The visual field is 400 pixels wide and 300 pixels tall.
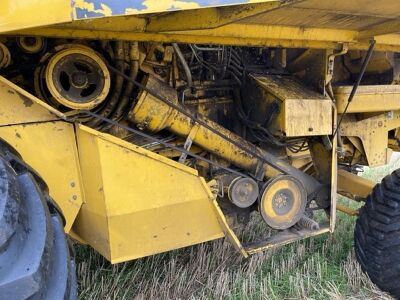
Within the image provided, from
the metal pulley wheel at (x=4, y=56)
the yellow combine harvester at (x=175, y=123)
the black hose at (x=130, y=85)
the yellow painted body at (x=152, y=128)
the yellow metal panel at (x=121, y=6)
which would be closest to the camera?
the yellow metal panel at (x=121, y=6)

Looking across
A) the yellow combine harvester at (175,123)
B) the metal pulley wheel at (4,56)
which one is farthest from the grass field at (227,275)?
the metal pulley wheel at (4,56)

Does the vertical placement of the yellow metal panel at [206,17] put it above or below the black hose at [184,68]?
above

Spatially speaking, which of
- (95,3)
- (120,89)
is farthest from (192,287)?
(95,3)

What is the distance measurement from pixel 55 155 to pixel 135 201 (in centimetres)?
39

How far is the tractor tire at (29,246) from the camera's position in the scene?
3.72ft

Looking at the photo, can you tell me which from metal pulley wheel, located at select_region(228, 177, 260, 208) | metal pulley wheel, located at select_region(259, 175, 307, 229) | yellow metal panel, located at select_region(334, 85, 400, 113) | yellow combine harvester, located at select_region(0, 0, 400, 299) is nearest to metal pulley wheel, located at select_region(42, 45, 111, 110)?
yellow combine harvester, located at select_region(0, 0, 400, 299)

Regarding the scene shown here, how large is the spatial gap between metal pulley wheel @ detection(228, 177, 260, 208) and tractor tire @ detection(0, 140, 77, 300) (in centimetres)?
108

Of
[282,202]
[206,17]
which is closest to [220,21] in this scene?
[206,17]

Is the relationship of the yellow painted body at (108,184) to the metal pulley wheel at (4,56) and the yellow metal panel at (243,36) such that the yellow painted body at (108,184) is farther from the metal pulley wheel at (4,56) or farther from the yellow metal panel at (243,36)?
the yellow metal panel at (243,36)

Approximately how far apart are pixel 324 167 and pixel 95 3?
6.11 feet

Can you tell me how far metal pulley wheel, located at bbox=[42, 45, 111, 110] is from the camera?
1.71 meters

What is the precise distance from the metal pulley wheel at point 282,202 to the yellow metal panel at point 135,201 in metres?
0.37

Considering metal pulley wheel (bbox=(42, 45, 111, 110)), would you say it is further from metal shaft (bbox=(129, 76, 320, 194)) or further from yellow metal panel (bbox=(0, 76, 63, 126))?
metal shaft (bbox=(129, 76, 320, 194))

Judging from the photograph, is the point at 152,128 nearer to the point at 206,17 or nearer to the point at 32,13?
the point at 206,17
